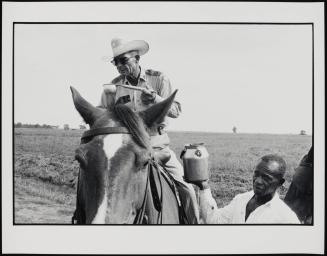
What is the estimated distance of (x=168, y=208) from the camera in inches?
139

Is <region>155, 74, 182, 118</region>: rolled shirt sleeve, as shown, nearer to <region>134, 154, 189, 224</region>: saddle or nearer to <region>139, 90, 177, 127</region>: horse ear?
<region>134, 154, 189, 224</region>: saddle

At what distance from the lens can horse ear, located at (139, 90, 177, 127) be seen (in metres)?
2.95

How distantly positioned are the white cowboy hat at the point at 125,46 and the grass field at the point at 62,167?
1.15m

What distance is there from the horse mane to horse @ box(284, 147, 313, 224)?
2559 mm

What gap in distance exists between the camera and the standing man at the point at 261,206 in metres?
4.33

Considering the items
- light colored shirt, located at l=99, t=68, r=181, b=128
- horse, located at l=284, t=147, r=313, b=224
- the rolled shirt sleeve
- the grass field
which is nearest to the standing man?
horse, located at l=284, t=147, r=313, b=224

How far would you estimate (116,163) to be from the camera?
8.68 feet

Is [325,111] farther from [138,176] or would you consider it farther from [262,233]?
[138,176]

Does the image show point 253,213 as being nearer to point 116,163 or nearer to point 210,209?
point 210,209

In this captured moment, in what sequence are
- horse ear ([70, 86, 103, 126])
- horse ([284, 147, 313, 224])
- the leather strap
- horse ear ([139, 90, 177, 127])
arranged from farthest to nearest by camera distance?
horse ([284, 147, 313, 224]) → horse ear ([70, 86, 103, 126]) → horse ear ([139, 90, 177, 127]) → the leather strap

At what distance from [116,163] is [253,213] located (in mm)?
2353

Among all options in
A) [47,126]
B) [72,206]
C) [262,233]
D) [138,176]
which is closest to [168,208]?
[138,176]

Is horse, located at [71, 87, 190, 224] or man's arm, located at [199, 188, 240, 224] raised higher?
horse, located at [71, 87, 190, 224]

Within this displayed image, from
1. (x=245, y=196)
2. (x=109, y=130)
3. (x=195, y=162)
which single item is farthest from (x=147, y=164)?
(x=245, y=196)
